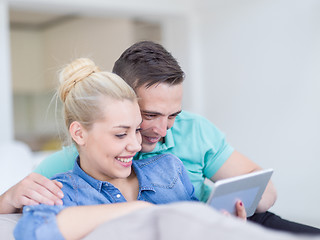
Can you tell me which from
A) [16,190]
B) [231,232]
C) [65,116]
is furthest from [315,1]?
[231,232]

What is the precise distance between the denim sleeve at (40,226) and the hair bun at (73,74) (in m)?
0.48

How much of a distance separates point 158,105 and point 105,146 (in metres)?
0.29

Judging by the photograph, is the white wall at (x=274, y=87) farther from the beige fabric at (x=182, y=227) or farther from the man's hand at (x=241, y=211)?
the beige fabric at (x=182, y=227)

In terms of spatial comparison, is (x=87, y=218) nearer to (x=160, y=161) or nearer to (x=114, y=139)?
(x=114, y=139)

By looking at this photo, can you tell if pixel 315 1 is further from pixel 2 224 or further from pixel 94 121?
pixel 2 224

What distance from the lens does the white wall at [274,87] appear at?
3705mm

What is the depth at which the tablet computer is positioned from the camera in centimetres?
119

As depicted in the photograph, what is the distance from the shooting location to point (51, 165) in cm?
188

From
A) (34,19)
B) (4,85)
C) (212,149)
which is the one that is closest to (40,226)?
(212,149)

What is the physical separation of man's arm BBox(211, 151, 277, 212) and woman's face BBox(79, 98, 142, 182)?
53 cm

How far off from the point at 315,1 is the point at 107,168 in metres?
2.83

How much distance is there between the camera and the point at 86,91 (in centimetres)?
147

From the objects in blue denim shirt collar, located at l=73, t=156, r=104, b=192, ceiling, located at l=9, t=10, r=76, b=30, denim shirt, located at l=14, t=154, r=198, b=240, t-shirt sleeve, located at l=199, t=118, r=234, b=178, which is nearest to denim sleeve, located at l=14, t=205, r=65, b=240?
denim shirt, located at l=14, t=154, r=198, b=240

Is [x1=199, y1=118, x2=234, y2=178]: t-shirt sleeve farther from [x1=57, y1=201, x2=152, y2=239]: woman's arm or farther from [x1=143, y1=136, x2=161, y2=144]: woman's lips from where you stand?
[x1=57, y1=201, x2=152, y2=239]: woman's arm
